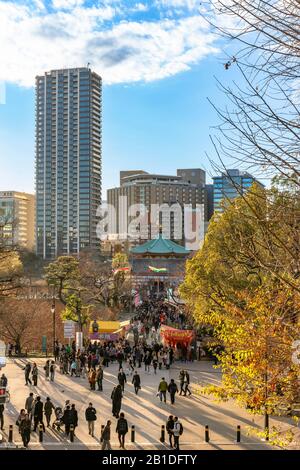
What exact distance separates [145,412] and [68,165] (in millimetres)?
122535

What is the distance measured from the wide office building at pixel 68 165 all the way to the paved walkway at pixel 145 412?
359 feet

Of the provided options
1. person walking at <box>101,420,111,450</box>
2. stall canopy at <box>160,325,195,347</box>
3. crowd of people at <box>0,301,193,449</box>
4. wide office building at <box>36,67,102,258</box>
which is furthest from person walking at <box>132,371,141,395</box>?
wide office building at <box>36,67,102,258</box>

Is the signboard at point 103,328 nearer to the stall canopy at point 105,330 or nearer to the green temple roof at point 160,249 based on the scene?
the stall canopy at point 105,330

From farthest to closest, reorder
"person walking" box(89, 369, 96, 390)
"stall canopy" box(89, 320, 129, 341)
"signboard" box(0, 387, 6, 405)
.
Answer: "stall canopy" box(89, 320, 129, 341) < "person walking" box(89, 369, 96, 390) < "signboard" box(0, 387, 6, 405)

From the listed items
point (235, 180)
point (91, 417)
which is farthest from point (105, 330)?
point (235, 180)

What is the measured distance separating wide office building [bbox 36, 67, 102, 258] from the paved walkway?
359 feet

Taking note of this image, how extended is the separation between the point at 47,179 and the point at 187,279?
11264cm

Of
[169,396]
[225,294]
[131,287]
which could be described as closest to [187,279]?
[225,294]

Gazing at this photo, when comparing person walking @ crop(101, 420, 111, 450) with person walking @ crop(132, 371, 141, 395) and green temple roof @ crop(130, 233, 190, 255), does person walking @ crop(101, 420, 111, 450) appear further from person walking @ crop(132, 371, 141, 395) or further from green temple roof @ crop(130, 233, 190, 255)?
green temple roof @ crop(130, 233, 190, 255)

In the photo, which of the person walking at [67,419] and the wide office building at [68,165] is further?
the wide office building at [68,165]

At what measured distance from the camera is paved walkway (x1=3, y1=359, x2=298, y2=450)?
14891 mm

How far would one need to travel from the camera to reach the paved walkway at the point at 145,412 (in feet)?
48.9

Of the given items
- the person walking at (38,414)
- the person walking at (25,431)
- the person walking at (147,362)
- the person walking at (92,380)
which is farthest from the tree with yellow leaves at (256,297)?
the person walking at (92,380)

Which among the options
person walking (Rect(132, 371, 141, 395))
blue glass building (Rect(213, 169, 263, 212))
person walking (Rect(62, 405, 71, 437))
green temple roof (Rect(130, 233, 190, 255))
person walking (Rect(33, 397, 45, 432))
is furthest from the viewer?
green temple roof (Rect(130, 233, 190, 255))
